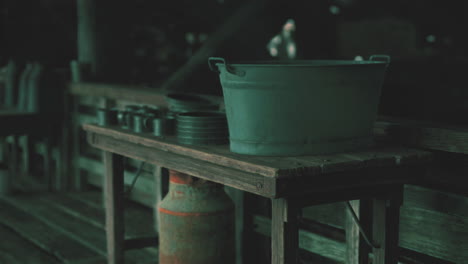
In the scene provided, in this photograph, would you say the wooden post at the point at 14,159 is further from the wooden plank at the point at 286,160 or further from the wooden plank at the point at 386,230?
the wooden plank at the point at 386,230

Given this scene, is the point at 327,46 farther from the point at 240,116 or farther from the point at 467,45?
the point at 240,116

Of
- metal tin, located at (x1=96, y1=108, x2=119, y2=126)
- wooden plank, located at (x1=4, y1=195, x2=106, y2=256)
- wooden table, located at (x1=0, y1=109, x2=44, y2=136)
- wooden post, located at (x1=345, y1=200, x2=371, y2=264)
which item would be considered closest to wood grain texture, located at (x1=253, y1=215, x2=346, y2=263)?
wooden post, located at (x1=345, y1=200, x2=371, y2=264)

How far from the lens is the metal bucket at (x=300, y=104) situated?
244 centimetres

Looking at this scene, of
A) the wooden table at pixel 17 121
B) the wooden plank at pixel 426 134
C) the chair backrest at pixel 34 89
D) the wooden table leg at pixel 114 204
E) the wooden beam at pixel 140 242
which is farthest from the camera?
the chair backrest at pixel 34 89

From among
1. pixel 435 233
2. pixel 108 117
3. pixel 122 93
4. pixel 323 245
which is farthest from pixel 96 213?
pixel 435 233

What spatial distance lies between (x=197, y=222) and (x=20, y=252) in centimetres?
→ 163

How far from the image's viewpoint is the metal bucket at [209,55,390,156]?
244 cm

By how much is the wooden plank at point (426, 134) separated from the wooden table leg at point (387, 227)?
0.23 m

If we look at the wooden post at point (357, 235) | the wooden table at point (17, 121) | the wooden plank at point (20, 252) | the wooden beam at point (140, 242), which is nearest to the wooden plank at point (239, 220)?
the wooden beam at point (140, 242)

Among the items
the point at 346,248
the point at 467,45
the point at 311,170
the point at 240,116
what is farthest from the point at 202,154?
the point at 467,45

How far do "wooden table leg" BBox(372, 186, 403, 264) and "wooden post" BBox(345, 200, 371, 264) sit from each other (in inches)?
8.9

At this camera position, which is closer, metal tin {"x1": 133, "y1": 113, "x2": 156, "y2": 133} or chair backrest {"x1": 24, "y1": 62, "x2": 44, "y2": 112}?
metal tin {"x1": 133, "y1": 113, "x2": 156, "y2": 133}

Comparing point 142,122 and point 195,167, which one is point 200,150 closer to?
point 195,167

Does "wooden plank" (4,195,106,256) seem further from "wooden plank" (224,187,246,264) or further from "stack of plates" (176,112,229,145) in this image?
"stack of plates" (176,112,229,145)
